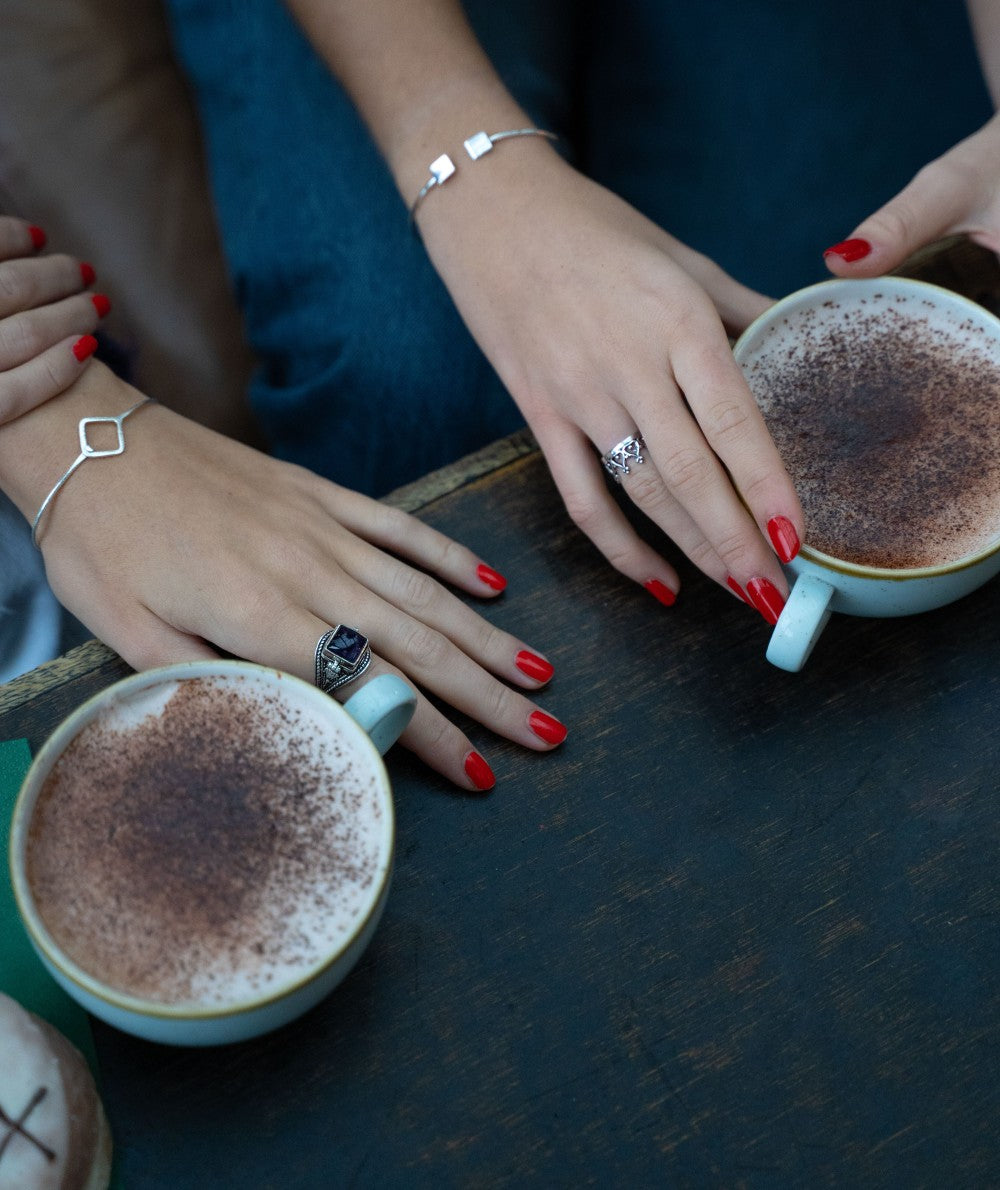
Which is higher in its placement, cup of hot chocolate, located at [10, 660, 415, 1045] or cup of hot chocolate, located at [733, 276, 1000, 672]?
cup of hot chocolate, located at [10, 660, 415, 1045]

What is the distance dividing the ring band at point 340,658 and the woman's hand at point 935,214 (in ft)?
1.57

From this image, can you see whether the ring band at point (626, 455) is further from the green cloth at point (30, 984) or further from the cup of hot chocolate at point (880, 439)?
the green cloth at point (30, 984)

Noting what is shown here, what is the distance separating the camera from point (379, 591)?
812 mm

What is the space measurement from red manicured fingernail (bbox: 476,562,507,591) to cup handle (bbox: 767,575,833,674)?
221 millimetres

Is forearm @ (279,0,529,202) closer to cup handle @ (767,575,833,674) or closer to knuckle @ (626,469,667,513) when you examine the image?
knuckle @ (626,469,667,513)

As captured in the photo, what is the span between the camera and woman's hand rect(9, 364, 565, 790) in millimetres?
752

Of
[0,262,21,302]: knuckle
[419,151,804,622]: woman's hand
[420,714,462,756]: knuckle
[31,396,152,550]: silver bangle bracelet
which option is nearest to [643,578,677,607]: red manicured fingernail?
[419,151,804,622]: woman's hand

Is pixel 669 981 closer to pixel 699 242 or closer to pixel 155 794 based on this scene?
pixel 155 794

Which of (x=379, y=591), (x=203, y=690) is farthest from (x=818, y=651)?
(x=203, y=690)

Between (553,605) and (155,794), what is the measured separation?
13.7 inches

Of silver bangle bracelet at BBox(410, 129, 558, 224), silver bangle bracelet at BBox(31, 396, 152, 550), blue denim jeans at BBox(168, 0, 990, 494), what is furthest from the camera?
blue denim jeans at BBox(168, 0, 990, 494)

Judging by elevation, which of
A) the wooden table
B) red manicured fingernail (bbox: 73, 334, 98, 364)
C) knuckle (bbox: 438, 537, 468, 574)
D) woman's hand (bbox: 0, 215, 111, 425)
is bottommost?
the wooden table

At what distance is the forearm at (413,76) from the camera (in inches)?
39.6

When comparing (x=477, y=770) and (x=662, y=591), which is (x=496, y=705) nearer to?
(x=477, y=770)
